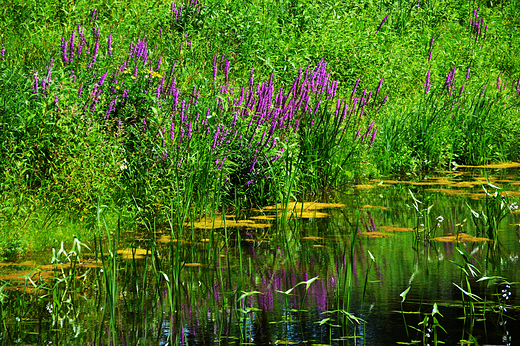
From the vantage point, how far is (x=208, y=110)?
6.95 m

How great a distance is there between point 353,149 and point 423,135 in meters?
1.90

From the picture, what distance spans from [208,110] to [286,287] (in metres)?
2.83

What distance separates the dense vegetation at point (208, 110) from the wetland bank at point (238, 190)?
0.04 m

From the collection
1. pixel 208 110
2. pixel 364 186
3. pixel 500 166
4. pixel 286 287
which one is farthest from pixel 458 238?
pixel 500 166

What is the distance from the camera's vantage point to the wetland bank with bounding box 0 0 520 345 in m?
3.96

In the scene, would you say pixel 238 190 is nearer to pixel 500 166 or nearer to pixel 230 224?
pixel 230 224

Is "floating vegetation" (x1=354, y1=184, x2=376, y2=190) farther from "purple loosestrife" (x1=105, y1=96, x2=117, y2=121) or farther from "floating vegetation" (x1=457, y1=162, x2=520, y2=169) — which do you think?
"purple loosestrife" (x1=105, y1=96, x2=117, y2=121)

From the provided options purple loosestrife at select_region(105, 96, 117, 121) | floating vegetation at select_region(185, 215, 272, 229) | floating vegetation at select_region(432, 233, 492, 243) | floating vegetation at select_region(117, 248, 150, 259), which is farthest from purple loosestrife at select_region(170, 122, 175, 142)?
floating vegetation at select_region(432, 233, 492, 243)

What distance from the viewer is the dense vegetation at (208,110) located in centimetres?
639

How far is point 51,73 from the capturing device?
6812 mm

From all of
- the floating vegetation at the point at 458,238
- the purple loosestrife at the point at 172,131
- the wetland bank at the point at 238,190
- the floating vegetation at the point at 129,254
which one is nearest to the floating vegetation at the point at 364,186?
the wetland bank at the point at 238,190

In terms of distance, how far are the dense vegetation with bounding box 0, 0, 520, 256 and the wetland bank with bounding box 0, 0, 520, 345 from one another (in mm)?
37

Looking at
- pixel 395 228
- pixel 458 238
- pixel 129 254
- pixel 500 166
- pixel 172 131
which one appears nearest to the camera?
pixel 129 254

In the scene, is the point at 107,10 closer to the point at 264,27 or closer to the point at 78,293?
the point at 264,27
